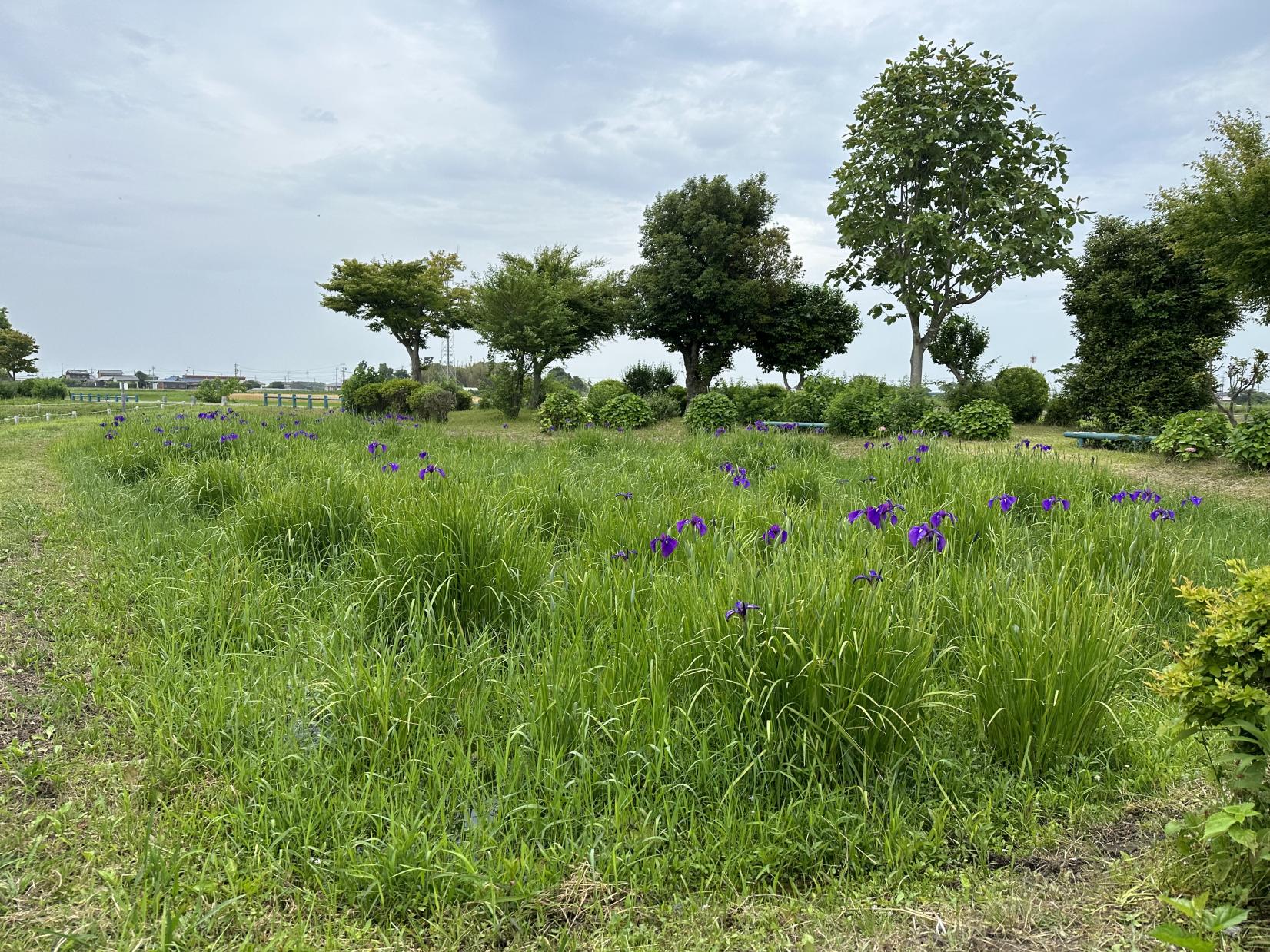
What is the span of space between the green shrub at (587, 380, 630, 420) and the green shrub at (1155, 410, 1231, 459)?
11.5 m

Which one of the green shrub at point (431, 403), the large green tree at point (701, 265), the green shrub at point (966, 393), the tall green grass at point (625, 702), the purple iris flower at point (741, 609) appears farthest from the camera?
the large green tree at point (701, 265)

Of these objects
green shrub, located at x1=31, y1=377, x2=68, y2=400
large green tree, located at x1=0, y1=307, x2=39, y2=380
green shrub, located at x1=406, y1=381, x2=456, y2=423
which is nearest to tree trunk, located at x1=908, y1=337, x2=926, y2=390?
green shrub, located at x1=406, y1=381, x2=456, y2=423

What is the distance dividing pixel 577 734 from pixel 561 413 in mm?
14515

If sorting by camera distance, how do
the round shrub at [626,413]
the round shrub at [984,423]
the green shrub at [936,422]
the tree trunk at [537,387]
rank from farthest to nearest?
the tree trunk at [537,387], the round shrub at [626,413], the round shrub at [984,423], the green shrub at [936,422]

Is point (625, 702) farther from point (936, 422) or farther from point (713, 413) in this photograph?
point (713, 413)

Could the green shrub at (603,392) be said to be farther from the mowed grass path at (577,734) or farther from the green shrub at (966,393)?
the mowed grass path at (577,734)

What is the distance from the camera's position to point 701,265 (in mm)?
24250

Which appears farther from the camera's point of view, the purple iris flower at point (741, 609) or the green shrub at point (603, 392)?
the green shrub at point (603, 392)

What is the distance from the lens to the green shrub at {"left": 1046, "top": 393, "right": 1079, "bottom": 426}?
15.8 m

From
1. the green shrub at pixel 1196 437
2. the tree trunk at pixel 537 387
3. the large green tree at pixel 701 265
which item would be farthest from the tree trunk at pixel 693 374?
the green shrub at pixel 1196 437

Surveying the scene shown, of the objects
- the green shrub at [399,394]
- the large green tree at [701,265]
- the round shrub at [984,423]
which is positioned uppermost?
the large green tree at [701,265]

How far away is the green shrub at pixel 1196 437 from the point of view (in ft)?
29.4

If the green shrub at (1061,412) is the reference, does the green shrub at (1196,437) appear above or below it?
below

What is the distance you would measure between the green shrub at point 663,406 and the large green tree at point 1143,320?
9.71 m
